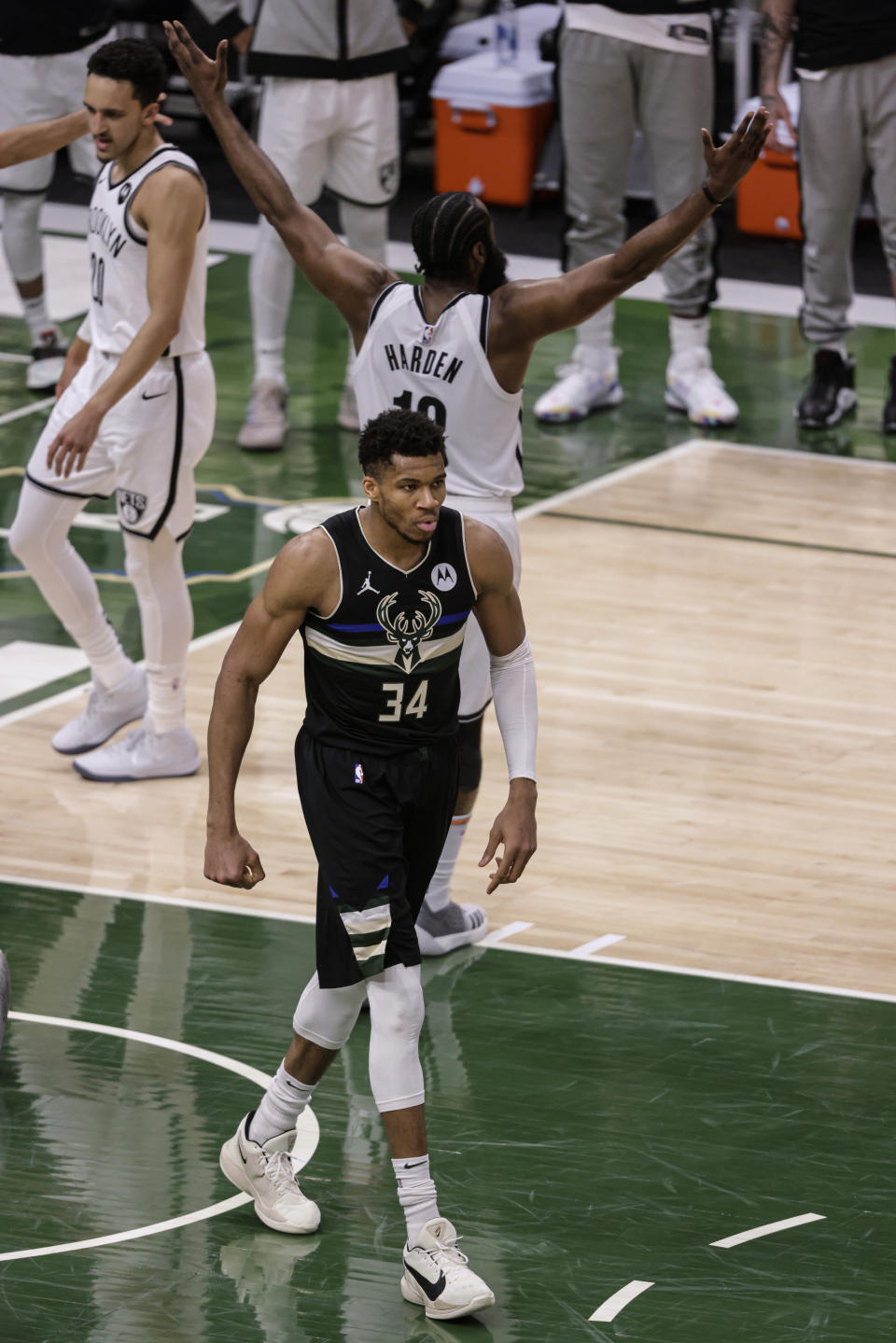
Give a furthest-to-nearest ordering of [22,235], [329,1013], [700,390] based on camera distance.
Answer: [22,235], [700,390], [329,1013]

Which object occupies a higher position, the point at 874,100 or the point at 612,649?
the point at 874,100

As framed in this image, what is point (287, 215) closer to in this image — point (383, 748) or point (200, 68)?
point (200, 68)

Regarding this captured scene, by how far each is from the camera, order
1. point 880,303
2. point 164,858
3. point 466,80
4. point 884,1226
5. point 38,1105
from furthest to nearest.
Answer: point 466,80, point 880,303, point 164,858, point 38,1105, point 884,1226

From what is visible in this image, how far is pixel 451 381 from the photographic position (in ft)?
18.8

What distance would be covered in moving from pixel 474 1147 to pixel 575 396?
626 cm

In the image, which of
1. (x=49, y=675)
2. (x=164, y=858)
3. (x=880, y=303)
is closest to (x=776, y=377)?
(x=880, y=303)

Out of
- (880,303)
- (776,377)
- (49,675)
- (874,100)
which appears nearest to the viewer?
(49,675)

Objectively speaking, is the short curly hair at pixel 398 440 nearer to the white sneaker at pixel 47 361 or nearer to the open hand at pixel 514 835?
the open hand at pixel 514 835

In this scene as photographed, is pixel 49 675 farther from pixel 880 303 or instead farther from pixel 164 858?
pixel 880 303

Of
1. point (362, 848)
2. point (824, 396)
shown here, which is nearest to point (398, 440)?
point (362, 848)

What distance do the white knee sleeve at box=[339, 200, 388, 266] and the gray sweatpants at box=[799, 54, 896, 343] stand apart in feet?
6.06

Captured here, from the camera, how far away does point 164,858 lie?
6.80 metres

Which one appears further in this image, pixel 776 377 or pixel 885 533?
pixel 776 377

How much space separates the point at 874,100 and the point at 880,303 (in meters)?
2.84
